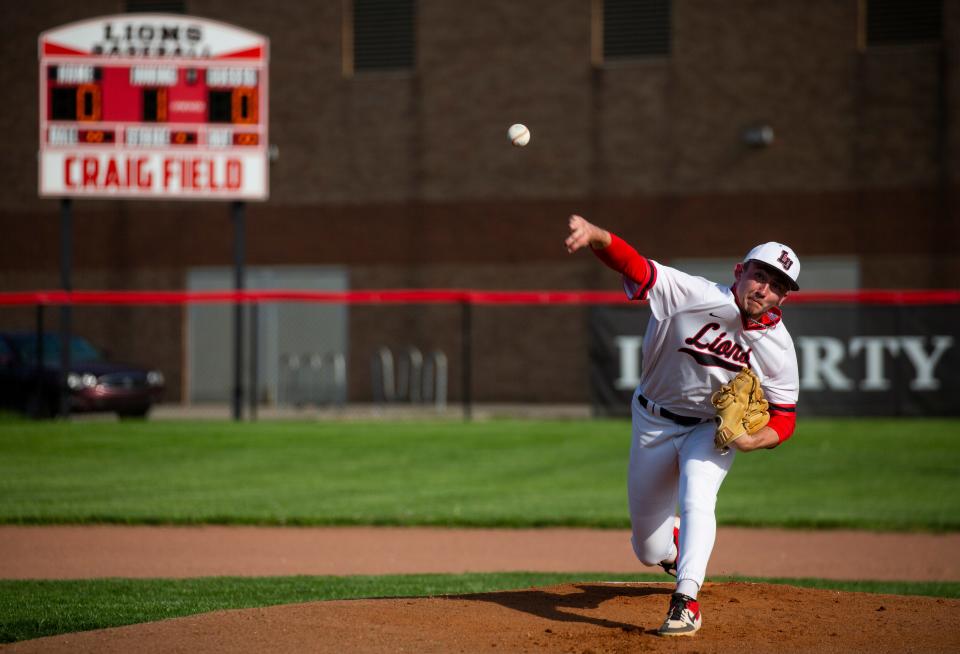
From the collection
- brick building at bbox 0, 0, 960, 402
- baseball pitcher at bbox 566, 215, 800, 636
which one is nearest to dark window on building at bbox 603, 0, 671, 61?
brick building at bbox 0, 0, 960, 402

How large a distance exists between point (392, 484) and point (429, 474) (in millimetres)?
709

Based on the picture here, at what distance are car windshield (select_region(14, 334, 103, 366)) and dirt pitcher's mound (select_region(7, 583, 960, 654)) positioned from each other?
1434 cm

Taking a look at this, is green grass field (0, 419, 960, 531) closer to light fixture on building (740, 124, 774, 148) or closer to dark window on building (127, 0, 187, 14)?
light fixture on building (740, 124, 774, 148)

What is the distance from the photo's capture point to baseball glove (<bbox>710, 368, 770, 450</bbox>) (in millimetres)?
5730

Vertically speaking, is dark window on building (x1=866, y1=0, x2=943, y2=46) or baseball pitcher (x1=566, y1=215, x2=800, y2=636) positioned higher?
dark window on building (x1=866, y1=0, x2=943, y2=46)

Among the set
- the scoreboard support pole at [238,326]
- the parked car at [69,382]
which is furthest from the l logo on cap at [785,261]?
the parked car at [69,382]

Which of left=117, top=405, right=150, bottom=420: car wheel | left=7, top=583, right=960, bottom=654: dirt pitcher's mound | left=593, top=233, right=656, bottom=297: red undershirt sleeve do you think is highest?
left=593, top=233, right=656, bottom=297: red undershirt sleeve

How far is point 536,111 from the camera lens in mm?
26297

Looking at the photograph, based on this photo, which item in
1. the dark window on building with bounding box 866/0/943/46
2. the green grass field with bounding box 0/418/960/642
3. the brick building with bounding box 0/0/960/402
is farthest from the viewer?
the brick building with bounding box 0/0/960/402

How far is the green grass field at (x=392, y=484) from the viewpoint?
315 inches

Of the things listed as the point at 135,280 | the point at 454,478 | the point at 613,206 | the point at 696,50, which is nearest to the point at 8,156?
the point at 135,280

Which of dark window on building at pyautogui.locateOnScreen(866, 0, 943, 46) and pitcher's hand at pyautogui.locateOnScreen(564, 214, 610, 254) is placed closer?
pitcher's hand at pyautogui.locateOnScreen(564, 214, 610, 254)

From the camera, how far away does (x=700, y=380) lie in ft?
19.7

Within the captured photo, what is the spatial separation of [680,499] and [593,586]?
3.70 ft
